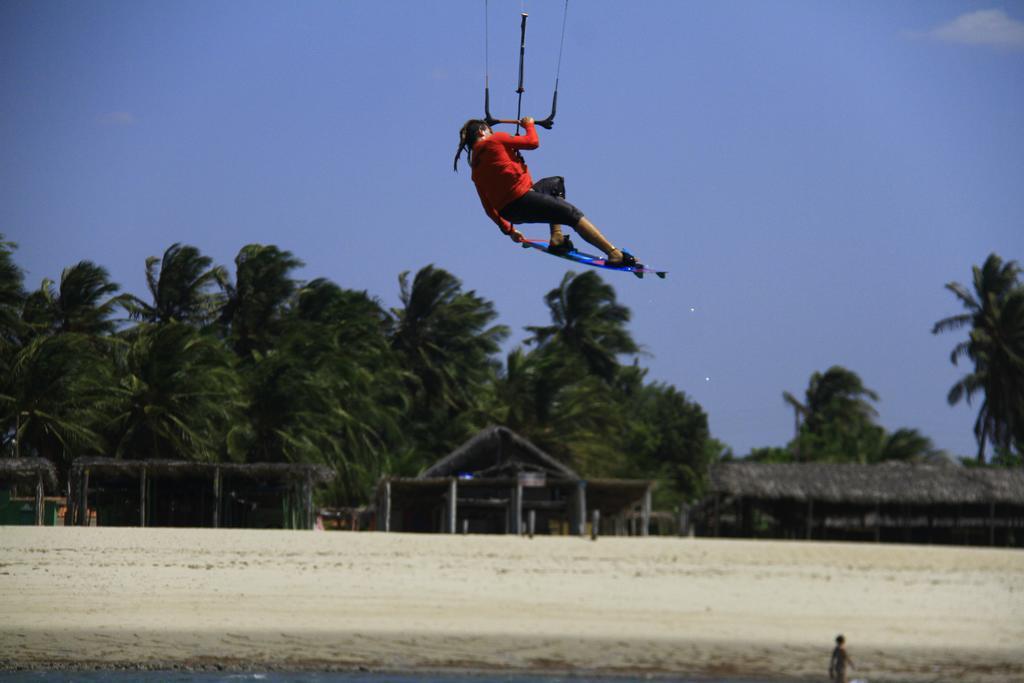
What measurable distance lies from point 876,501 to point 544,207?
105 ft

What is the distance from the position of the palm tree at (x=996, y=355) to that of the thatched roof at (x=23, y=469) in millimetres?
39538

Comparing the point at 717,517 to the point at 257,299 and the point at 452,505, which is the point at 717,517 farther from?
the point at 257,299

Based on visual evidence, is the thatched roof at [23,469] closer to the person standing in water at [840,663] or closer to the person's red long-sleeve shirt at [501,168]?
the person standing in water at [840,663]

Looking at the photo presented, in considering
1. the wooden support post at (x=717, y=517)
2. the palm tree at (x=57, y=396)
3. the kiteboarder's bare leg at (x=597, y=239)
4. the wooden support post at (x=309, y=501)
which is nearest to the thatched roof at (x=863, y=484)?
the wooden support post at (x=717, y=517)

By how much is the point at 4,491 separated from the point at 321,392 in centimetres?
1213

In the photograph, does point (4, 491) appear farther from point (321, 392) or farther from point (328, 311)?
point (328, 311)

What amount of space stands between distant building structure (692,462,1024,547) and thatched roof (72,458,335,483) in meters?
11.8

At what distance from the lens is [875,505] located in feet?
140

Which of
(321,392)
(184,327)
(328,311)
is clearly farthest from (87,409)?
(328,311)

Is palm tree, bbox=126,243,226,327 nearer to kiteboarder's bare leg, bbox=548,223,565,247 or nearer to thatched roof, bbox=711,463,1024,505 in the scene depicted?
thatched roof, bbox=711,463,1024,505

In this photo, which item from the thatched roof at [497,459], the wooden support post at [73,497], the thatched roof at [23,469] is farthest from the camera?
the thatched roof at [497,459]

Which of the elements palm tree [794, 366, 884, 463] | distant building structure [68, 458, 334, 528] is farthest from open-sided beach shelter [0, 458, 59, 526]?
palm tree [794, 366, 884, 463]

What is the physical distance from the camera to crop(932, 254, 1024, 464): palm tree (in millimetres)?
62250

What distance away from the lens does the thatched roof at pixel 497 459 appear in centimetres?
4269
